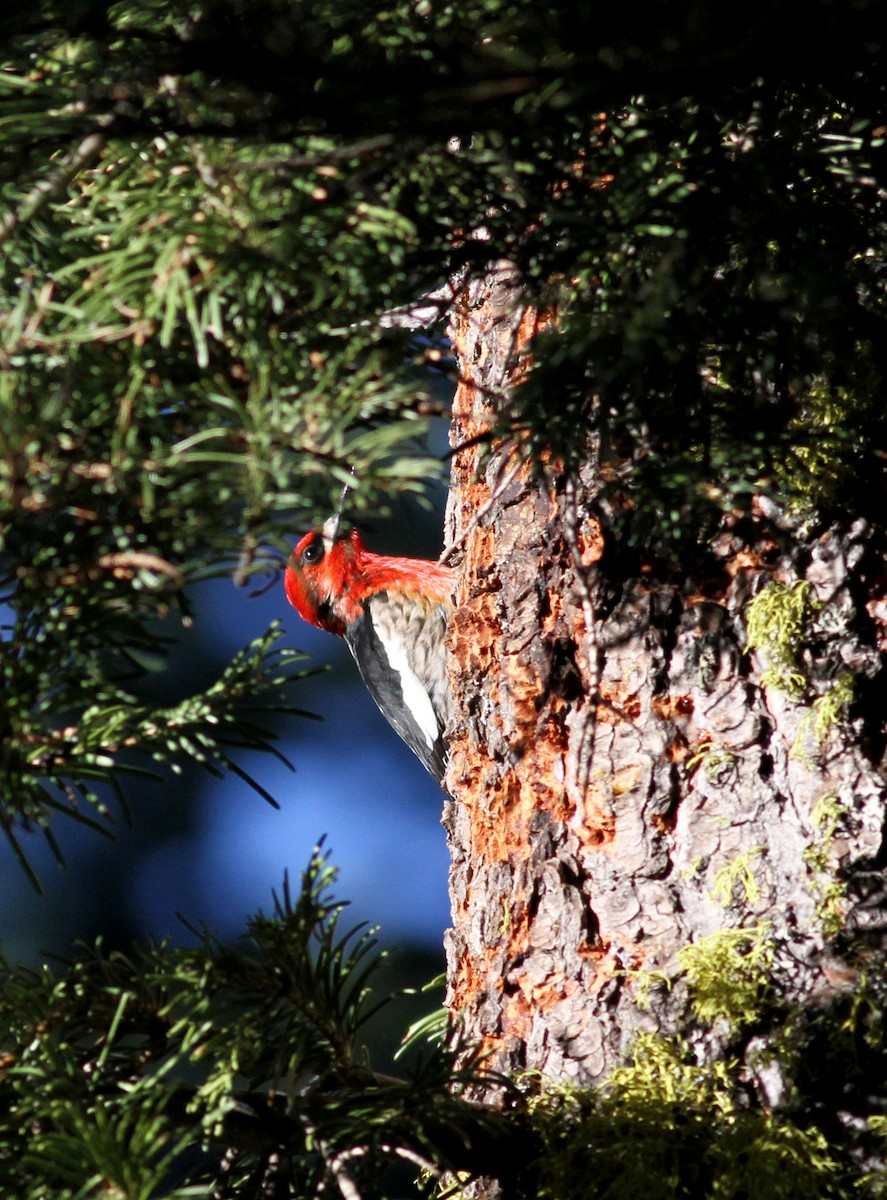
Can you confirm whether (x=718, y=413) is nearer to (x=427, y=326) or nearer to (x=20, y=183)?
(x=427, y=326)

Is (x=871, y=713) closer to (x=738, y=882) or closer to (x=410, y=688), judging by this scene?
(x=738, y=882)

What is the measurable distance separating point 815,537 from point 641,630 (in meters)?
0.23

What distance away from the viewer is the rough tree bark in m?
1.22

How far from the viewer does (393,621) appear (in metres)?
2.85

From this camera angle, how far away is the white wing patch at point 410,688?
281 cm

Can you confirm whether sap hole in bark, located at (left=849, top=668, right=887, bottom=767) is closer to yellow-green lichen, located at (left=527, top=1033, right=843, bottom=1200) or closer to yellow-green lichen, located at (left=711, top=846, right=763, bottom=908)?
yellow-green lichen, located at (left=711, top=846, right=763, bottom=908)

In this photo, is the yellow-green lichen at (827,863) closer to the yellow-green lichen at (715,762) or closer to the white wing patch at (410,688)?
the yellow-green lichen at (715,762)

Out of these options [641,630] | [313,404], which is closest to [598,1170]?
[641,630]

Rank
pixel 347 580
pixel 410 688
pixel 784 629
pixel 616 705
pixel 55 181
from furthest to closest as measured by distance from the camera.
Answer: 1. pixel 347 580
2. pixel 410 688
3. pixel 616 705
4. pixel 784 629
5. pixel 55 181

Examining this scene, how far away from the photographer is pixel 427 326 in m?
0.94

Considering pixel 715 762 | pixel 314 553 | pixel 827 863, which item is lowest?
pixel 827 863

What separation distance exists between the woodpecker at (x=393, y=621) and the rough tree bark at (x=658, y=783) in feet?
3.83

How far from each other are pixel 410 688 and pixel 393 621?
178 millimetres

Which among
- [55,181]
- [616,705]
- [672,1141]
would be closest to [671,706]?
[616,705]
